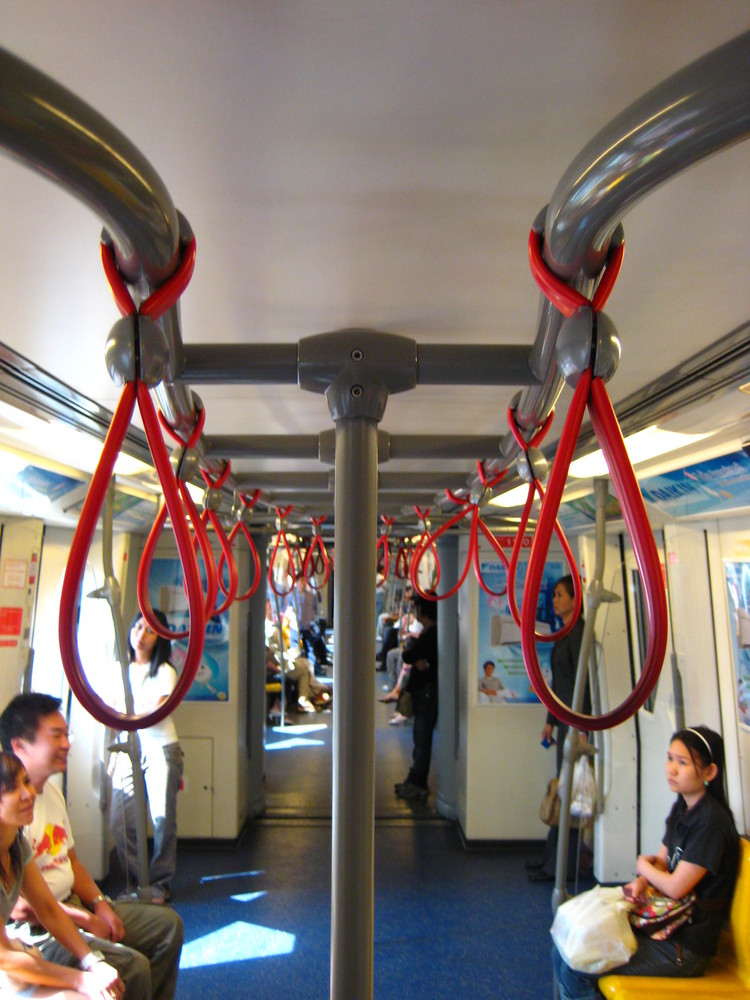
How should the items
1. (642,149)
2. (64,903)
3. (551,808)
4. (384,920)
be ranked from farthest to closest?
(551,808)
(384,920)
(64,903)
(642,149)

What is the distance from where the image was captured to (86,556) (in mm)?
573

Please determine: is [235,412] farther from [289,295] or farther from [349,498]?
[349,498]

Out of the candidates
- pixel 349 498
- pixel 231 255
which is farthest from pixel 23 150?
pixel 231 255

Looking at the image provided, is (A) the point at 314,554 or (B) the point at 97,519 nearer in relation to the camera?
(B) the point at 97,519

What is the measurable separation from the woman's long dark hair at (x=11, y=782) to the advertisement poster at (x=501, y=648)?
3.26 meters

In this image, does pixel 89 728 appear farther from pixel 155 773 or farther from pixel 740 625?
pixel 740 625

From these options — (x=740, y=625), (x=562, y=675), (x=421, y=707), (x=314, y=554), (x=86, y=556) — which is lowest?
(x=421, y=707)

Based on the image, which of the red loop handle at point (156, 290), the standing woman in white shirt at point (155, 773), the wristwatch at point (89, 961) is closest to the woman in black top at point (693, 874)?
the wristwatch at point (89, 961)

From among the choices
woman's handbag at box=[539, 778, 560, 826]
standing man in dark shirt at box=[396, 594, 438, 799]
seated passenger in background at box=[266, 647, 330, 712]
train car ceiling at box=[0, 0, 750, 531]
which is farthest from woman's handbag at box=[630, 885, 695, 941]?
seated passenger in background at box=[266, 647, 330, 712]

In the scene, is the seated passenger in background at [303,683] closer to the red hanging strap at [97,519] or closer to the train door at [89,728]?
the train door at [89,728]

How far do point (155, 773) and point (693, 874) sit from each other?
2.91 metres

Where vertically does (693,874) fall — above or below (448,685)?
below

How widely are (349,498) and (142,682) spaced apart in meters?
3.50

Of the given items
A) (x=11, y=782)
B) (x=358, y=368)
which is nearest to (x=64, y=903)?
(x=11, y=782)
